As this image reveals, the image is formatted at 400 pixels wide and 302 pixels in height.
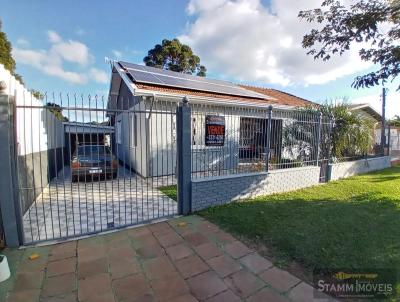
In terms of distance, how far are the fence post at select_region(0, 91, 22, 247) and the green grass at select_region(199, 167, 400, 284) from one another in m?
3.27

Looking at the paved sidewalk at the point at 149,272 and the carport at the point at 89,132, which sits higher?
the carport at the point at 89,132

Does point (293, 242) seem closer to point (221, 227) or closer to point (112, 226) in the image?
point (221, 227)

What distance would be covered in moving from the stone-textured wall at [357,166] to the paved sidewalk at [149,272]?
6.56 meters

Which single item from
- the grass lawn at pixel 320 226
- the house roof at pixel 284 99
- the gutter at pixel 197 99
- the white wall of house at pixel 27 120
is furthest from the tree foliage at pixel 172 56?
the grass lawn at pixel 320 226

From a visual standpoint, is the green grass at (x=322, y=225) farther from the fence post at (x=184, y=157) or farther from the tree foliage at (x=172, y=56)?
the tree foliage at (x=172, y=56)

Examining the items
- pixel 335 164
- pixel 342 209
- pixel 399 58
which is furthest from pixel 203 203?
pixel 335 164

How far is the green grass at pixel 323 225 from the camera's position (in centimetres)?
325

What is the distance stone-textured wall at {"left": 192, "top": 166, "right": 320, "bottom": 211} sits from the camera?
5.12m

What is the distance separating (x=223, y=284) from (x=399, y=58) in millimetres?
5094

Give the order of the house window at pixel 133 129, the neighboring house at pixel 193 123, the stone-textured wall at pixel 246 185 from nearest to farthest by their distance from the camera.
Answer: the stone-textured wall at pixel 246 185 → the neighboring house at pixel 193 123 → the house window at pixel 133 129

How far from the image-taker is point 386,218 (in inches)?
184

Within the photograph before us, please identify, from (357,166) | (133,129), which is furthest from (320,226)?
(133,129)

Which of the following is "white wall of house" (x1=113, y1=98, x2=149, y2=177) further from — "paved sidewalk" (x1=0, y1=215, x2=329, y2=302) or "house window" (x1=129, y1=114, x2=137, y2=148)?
"paved sidewalk" (x1=0, y1=215, x2=329, y2=302)

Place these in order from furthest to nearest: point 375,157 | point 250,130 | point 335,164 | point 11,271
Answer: point 375,157, point 335,164, point 250,130, point 11,271
